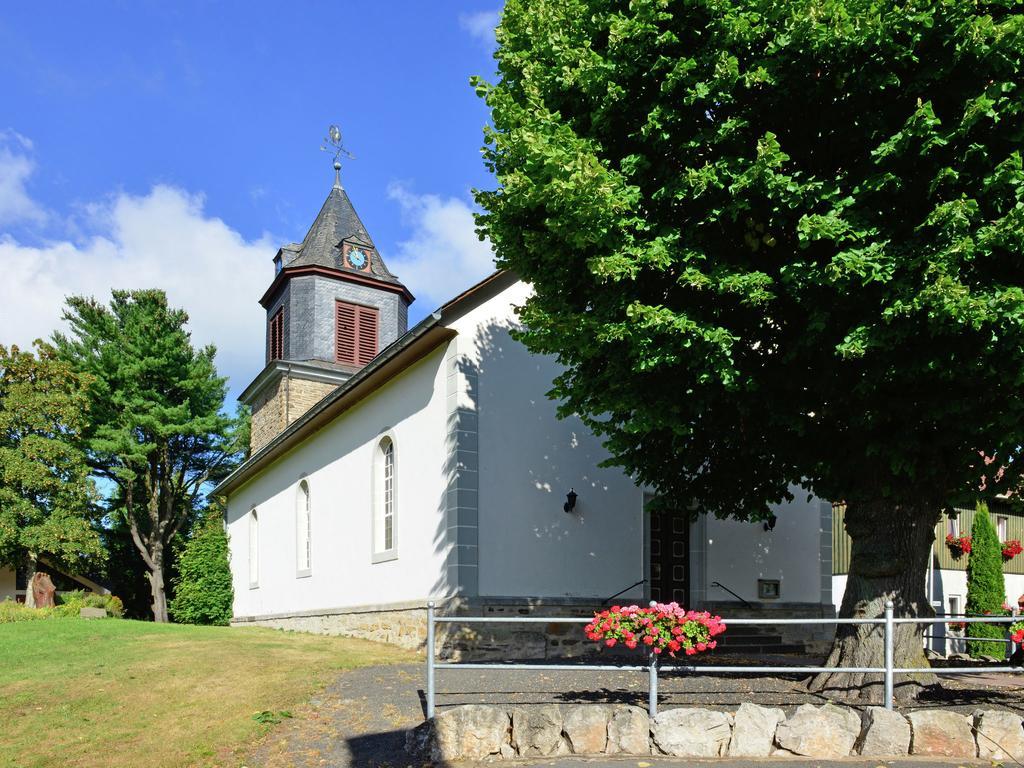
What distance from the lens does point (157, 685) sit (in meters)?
10.3

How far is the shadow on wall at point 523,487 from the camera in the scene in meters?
13.2

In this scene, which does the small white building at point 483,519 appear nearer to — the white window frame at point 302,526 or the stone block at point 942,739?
the white window frame at point 302,526

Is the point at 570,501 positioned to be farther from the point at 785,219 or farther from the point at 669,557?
the point at 785,219

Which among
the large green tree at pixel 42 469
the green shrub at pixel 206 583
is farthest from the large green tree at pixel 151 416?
the green shrub at pixel 206 583

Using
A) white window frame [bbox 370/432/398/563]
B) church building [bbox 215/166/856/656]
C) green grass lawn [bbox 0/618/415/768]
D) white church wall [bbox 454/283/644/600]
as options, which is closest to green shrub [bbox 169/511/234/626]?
church building [bbox 215/166/856/656]

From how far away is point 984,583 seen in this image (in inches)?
816

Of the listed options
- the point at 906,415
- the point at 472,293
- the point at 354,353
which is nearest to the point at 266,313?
the point at 354,353

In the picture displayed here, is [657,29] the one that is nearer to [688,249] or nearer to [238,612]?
[688,249]

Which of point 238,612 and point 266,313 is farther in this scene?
point 266,313

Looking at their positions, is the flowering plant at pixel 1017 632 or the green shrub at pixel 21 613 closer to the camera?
the flowering plant at pixel 1017 632

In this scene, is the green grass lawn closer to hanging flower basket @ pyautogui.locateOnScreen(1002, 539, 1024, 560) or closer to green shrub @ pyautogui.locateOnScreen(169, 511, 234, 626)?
green shrub @ pyautogui.locateOnScreen(169, 511, 234, 626)

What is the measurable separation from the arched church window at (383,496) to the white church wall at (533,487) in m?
2.99

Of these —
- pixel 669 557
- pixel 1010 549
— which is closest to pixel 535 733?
pixel 669 557

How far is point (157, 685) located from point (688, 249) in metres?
8.21
